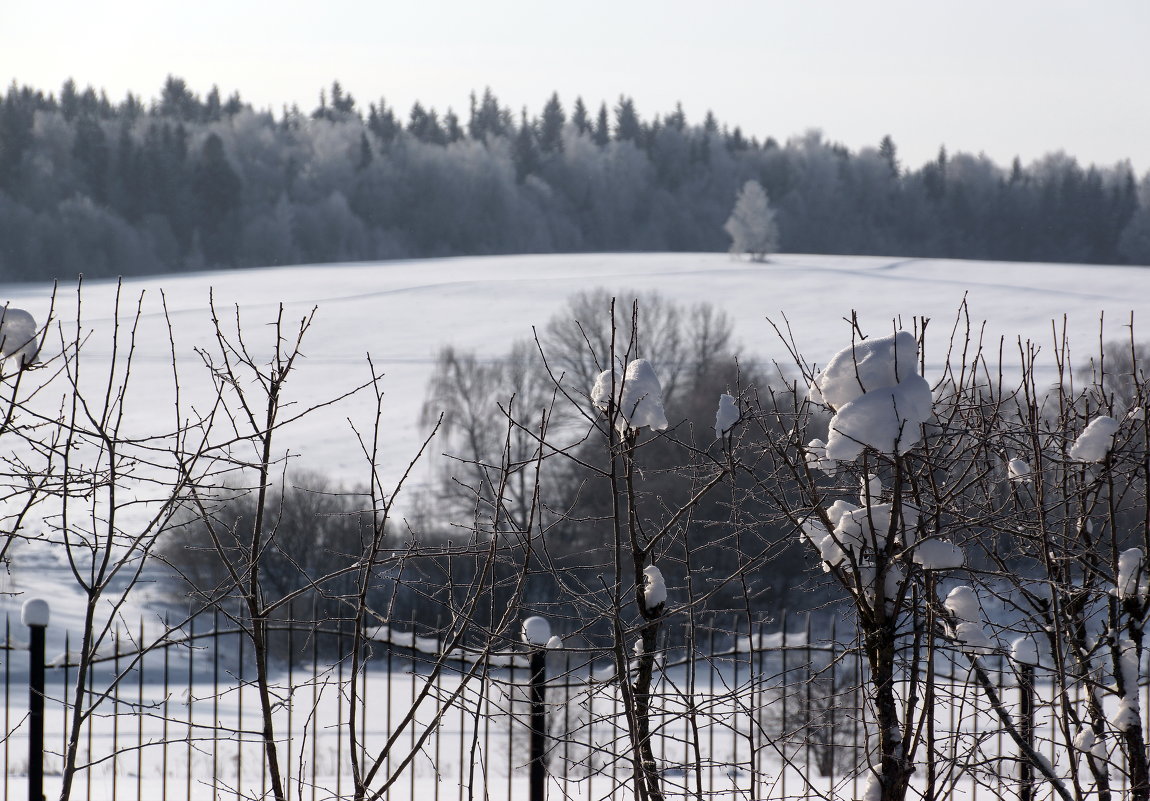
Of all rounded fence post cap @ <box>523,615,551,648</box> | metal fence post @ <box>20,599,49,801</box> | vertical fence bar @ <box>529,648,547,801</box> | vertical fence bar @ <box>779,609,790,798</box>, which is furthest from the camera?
metal fence post @ <box>20,599,49,801</box>

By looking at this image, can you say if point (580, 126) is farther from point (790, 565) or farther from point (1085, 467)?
point (1085, 467)

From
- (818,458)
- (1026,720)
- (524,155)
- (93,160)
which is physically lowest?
(1026,720)

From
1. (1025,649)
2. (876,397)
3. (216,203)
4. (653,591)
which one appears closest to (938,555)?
(876,397)

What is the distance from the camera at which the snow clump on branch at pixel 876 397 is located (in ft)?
7.43

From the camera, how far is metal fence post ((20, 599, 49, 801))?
14.7 feet

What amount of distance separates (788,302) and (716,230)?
32.5 meters

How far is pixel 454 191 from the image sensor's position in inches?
2662

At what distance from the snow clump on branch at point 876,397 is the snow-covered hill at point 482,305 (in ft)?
74.0

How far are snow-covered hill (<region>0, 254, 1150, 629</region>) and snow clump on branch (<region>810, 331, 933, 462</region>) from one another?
2254 cm

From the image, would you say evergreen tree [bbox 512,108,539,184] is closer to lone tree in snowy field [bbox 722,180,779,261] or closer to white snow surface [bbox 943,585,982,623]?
lone tree in snowy field [bbox 722,180,779,261]

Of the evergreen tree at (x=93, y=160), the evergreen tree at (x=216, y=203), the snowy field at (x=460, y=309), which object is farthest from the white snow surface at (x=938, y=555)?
the evergreen tree at (x=93, y=160)

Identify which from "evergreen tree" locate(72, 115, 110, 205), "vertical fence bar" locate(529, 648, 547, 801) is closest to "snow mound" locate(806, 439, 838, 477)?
"vertical fence bar" locate(529, 648, 547, 801)

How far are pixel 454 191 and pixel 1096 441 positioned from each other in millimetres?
66775

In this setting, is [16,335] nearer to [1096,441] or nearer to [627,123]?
[1096,441]
